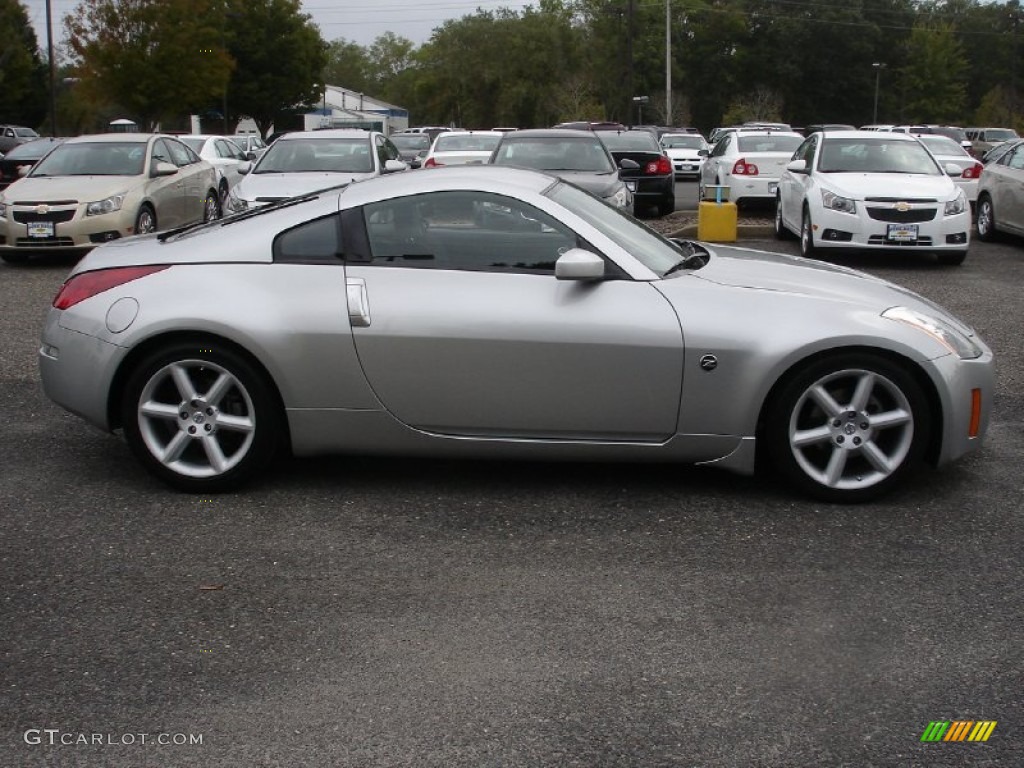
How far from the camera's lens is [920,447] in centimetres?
533

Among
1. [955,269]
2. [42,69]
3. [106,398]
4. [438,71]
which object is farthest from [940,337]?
[438,71]

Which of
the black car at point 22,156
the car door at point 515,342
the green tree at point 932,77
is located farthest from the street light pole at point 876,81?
the car door at point 515,342

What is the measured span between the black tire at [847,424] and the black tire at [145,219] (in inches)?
433

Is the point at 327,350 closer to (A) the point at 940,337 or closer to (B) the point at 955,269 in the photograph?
(A) the point at 940,337

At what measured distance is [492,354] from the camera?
529 cm

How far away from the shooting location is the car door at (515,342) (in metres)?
5.26

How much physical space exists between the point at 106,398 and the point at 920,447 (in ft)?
11.7

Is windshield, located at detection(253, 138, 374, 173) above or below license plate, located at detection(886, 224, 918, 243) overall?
above

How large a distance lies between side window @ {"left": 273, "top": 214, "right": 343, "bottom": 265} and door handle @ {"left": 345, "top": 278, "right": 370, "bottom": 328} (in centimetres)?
16

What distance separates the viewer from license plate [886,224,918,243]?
13.3 meters

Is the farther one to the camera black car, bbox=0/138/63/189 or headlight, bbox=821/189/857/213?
black car, bbox=0/138/63/189

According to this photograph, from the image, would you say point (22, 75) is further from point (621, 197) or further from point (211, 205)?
point (621, 197)

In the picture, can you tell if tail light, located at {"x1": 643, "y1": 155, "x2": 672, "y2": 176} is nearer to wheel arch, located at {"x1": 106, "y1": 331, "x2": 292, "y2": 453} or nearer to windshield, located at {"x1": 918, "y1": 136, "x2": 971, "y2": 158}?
windshield, located at {"x1": 918, "y1": 136, "x2": 971, "y2": 158}

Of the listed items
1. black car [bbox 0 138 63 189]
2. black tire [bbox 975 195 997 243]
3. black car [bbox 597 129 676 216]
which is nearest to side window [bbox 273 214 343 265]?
black tire [bbox 975 195 997 243]
